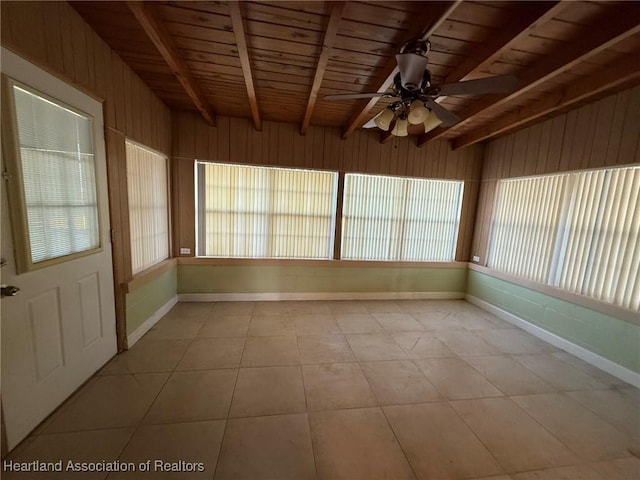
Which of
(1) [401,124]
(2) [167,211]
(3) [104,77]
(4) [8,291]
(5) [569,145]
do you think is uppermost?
(3) [104,77]

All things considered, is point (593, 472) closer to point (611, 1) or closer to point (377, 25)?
point (611, 1)

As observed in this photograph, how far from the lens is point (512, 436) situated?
179 centimetres

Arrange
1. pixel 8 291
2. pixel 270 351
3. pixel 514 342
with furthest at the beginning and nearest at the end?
pixel 514 342, pixel 270 351, pixel 8 291

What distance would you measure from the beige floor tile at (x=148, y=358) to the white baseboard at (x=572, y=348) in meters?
4.17

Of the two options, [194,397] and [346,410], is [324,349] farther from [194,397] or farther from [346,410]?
[194,397]

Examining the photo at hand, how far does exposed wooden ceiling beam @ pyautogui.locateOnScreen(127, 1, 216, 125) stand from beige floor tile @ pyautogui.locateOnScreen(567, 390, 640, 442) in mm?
4307

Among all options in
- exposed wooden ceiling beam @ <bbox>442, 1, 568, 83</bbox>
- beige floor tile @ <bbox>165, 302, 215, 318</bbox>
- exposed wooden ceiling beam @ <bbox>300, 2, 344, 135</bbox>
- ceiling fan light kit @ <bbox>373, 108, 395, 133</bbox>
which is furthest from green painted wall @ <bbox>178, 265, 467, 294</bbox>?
exposed wooden ceiling beam @ <bbox>442, 1, 568, 83</bbox>

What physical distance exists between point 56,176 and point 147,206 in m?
1.31

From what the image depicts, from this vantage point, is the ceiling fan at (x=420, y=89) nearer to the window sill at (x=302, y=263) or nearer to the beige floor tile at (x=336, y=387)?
the beige floor tile at (x=336, y=387)

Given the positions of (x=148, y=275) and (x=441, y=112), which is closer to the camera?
(x=441, y=112)

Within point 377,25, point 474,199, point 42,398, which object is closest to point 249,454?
Answer: point 42,398

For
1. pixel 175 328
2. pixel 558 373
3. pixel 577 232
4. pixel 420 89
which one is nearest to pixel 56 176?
pixel 175 328

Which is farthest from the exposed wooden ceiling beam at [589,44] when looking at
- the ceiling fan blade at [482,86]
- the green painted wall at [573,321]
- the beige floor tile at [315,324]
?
the beige floor tile at [315,324]

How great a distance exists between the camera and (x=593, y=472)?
1.55 metres
